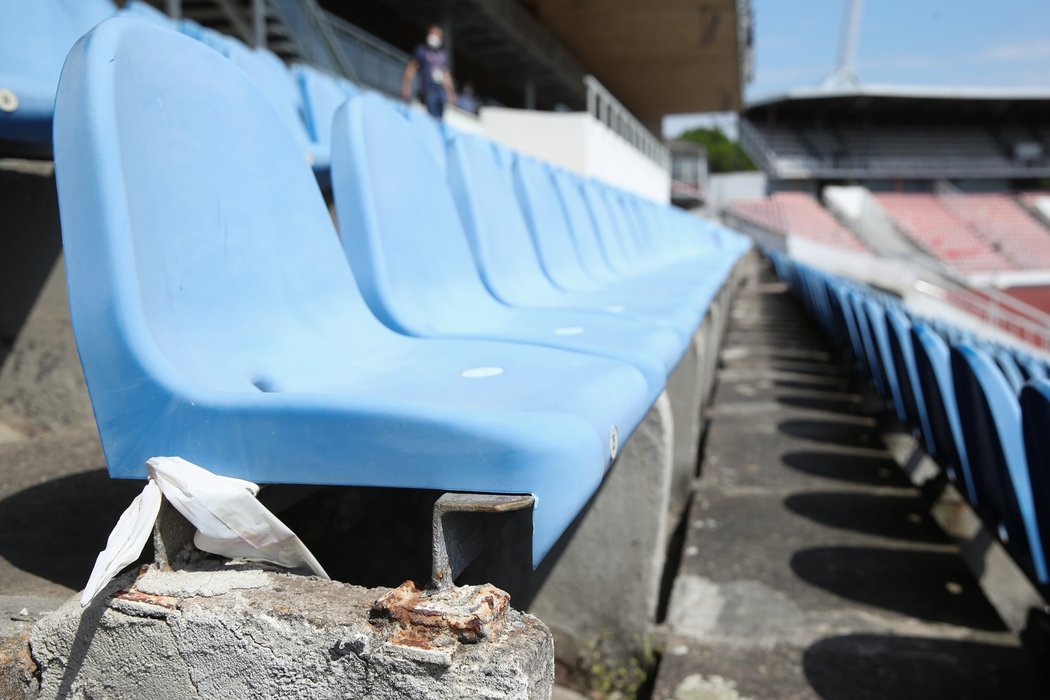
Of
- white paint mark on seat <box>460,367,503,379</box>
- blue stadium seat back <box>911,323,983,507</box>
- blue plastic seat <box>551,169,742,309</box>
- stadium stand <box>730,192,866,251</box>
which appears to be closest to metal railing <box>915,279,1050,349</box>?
stadium stand <box>730,192,866,251</box>

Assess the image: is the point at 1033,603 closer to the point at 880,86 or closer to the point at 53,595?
the point at 53,595

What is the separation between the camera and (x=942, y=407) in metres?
2.13

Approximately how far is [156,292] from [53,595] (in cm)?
34

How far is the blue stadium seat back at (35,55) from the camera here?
55.1 inches

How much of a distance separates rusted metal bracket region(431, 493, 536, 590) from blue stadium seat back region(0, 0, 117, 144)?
0.93m

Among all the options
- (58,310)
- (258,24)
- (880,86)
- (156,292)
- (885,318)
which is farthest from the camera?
(880,86)

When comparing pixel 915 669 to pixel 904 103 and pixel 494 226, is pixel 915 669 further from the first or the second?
pixel 904 103

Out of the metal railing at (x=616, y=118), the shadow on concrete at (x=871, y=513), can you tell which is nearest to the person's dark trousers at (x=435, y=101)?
the metal railing at (x=616, y=118)

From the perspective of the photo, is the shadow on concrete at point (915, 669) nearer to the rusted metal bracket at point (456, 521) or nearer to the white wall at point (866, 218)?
the rusted metal bracket at point (456, 521)

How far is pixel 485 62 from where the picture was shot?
1625 centimetres

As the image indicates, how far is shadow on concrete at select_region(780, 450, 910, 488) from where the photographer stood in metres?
2.76

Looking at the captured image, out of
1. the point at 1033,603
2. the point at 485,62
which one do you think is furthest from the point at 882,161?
the point at 1033,603

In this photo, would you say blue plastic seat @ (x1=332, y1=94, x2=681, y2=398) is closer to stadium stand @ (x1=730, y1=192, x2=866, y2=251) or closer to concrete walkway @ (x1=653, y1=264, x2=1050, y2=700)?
concrete walkway @ (x1=653, y1=264, x2=1050, y2=700)

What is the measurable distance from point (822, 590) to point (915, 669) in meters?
0.35
